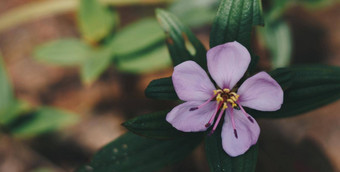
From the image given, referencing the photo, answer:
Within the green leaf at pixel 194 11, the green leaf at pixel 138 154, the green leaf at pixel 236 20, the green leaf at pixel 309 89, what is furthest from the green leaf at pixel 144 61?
the green leaf at pixel 309 89

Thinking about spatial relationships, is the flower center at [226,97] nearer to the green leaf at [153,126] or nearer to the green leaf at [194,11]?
the green leaf at [153,126]

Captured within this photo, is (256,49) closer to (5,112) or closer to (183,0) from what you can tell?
(183,0)

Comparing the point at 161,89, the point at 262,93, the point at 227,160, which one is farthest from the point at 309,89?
the point at 161,89

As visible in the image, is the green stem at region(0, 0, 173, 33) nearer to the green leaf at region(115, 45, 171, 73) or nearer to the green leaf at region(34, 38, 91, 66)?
the green leaf at region(34, 38, 91, 66)

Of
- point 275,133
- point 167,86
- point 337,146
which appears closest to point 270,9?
point 275,133

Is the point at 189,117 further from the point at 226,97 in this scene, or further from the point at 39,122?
the point at 39,122
